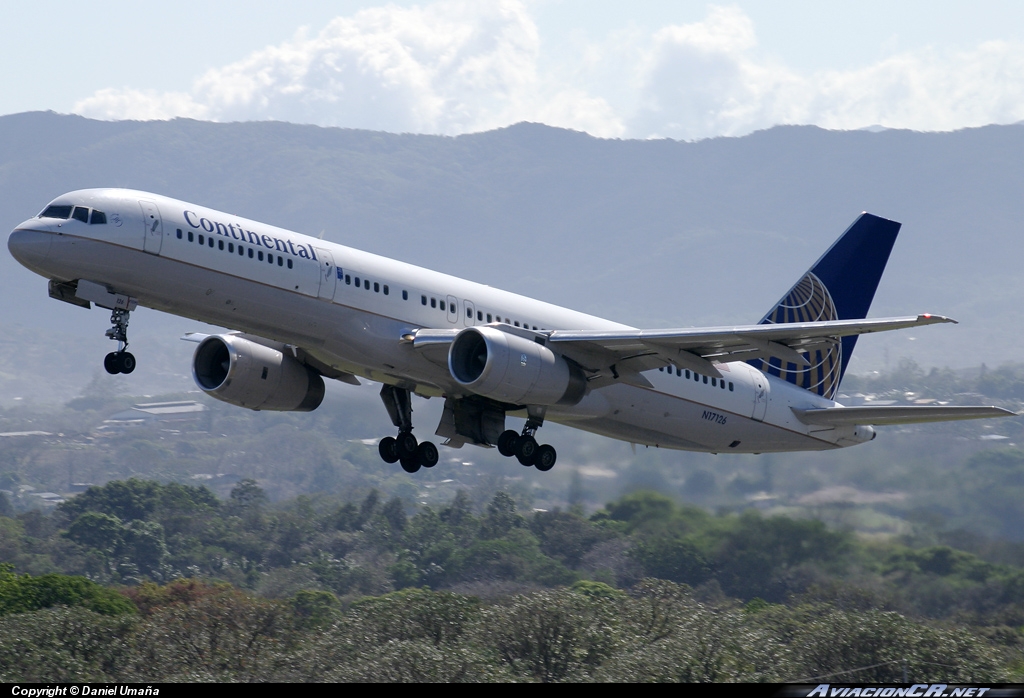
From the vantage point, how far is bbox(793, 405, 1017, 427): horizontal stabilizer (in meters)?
29.4

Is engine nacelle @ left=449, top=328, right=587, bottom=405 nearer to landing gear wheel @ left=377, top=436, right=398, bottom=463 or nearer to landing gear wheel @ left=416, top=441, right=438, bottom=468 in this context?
landing gear wheel @ left=416, top=441, right=438, bottom=468

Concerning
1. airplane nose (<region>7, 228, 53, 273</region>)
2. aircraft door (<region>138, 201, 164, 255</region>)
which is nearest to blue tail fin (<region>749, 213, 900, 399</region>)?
aircraft door (<region>138, 201, 164, 255</region>)

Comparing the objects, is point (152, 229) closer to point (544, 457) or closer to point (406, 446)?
point (406, 446)

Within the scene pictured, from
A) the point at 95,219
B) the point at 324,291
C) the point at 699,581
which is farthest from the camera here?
the point at 699,581

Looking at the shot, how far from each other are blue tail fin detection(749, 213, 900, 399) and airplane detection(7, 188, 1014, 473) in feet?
0.40

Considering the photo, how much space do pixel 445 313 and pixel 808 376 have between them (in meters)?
12.1

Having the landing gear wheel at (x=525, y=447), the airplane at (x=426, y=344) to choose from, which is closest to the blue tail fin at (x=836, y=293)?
the airplane at (x=426, y=344)

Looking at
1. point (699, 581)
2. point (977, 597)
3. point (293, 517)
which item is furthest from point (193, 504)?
point (977, 597)

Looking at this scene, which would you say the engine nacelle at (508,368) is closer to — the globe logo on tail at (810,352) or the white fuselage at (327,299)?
the white fuselage at (327,299)

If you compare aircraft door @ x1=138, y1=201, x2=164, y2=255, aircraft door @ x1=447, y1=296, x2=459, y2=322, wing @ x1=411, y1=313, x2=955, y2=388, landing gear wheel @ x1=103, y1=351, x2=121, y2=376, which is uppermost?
aircraft door @ x1=138, y1=201, x2=164, y2=255

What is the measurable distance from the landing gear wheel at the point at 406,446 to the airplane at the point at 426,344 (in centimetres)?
6

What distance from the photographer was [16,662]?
49375mm

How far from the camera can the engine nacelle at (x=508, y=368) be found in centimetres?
2855

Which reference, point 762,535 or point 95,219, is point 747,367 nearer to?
point 95,219
